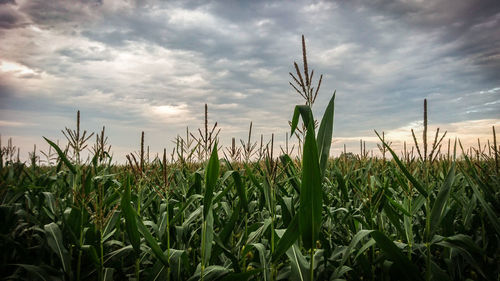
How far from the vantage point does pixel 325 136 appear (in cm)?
177

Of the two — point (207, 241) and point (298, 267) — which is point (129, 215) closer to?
point (207, 241)

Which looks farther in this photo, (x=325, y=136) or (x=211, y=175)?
(x=211, y=175)

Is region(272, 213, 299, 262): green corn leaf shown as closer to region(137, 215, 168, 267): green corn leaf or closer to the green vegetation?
the green vegetation

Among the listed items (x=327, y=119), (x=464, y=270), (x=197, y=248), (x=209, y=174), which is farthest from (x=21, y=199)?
(x=464, y=270)

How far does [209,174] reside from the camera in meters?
1.90

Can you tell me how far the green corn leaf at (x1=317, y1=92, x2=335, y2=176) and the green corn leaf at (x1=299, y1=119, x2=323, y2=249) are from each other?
0.22 m

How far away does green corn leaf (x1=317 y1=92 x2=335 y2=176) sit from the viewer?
1746 millimetres

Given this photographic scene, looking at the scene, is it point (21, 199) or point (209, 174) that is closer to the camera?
point (209, 174)

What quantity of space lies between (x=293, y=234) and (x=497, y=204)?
7.46 feet

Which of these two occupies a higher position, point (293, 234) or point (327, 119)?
point (327, 119)

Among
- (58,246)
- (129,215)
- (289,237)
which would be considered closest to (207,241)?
(129,215)

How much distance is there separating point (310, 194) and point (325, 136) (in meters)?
0.40

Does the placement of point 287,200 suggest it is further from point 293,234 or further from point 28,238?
point 28,238

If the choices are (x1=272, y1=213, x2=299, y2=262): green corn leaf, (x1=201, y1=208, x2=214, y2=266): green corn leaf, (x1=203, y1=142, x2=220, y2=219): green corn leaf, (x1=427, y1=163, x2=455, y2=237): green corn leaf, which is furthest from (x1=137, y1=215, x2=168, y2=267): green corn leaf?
(x1=427, y1=163, x2=455, y2=237): green corn leaf
